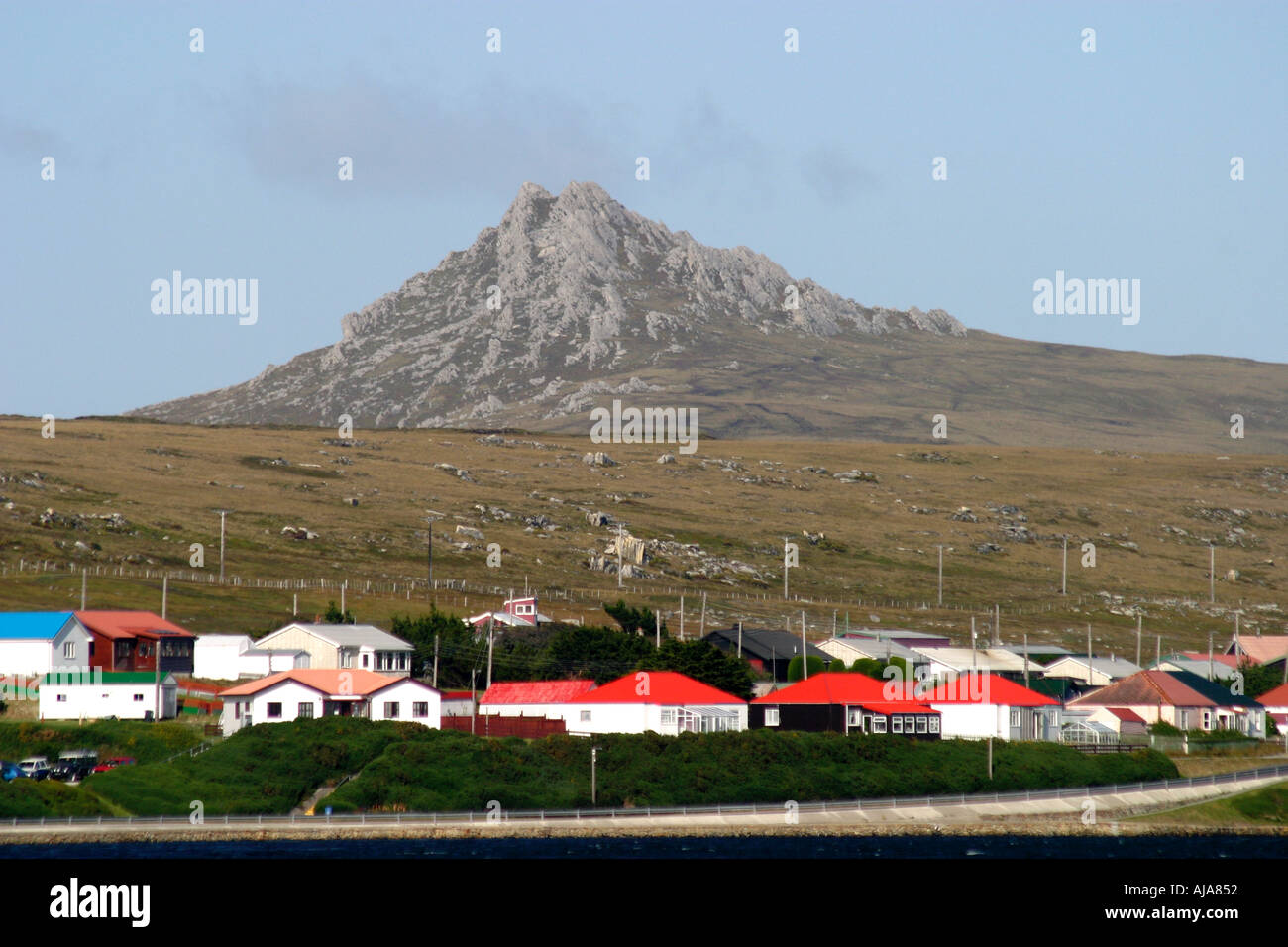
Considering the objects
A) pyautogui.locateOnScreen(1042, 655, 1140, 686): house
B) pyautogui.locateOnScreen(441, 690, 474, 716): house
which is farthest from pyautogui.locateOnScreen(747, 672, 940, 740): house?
pyautogui.locateOnScreen(1042, 655, 1140, 686): house

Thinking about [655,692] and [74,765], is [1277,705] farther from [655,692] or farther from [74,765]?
[74,765]

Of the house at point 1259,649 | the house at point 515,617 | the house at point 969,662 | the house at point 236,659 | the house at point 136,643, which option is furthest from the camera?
the house at point 1259,649

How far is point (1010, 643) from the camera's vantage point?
154 metres

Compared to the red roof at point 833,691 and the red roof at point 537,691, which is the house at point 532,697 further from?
the red roof at point 833,691

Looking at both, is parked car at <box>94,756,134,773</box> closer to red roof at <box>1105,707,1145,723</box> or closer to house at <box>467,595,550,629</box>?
house at <box>467,595,550,629</box>

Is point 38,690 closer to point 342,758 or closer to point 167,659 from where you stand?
point 167,659

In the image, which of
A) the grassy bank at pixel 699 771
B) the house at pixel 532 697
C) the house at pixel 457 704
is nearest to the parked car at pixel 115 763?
the grassy bank at pixel 699 771

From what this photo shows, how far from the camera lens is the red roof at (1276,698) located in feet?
385

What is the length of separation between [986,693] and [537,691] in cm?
2805

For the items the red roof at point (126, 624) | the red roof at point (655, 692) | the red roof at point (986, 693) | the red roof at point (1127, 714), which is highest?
the red roof at point (126, 624)

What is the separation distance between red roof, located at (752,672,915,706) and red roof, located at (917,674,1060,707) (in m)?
2.70

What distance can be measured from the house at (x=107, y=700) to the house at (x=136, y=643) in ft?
23.1
